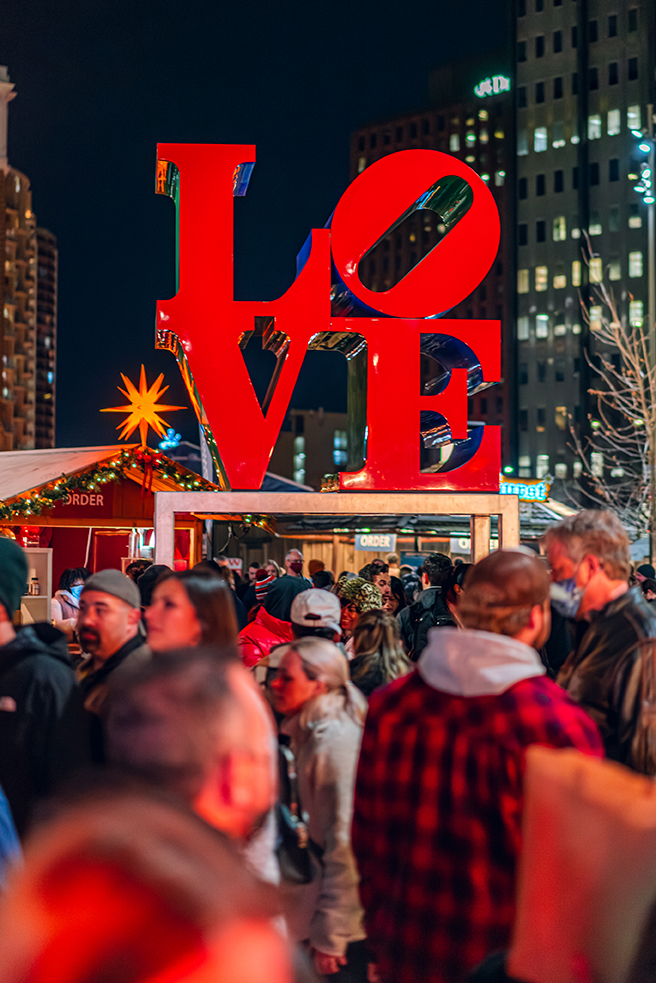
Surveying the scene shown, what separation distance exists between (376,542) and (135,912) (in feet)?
66.8

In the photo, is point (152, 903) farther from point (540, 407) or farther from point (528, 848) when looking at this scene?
point (540, 407)

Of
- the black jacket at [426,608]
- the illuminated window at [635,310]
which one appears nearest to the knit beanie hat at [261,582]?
the black jacket at [426,608]

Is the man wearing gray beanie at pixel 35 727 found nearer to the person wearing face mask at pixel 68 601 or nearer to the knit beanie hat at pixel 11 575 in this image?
the knit beanie hat at pixel 11 575

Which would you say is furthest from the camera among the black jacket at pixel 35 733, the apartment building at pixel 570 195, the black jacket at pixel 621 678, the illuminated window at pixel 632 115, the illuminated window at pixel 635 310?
the illuminated window at pixel 632 115

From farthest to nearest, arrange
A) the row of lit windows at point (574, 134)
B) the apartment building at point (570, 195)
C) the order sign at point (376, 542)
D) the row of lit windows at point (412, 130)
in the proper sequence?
the row of lit windows at point (412, 130) → the row of lit windows at point (574, 134) → the apartment building at point (570, 195) → the order sign at point (376, 542)

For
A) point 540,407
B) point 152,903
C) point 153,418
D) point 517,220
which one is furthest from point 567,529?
point 517,220

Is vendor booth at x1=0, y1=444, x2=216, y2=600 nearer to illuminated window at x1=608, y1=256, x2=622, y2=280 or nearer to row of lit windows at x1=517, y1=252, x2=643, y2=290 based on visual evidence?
row of lit windows at x1=517, y1=252, x2=643, y2=290

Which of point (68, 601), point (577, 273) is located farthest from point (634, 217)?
point (68, 601)

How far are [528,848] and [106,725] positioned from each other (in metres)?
0.79

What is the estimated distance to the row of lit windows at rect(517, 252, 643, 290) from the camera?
3130 inches

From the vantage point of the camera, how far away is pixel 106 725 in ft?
4.59

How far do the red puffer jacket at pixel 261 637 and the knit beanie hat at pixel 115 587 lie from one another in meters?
2.12

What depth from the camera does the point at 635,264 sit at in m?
79.2

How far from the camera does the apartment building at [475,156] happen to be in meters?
87.7
